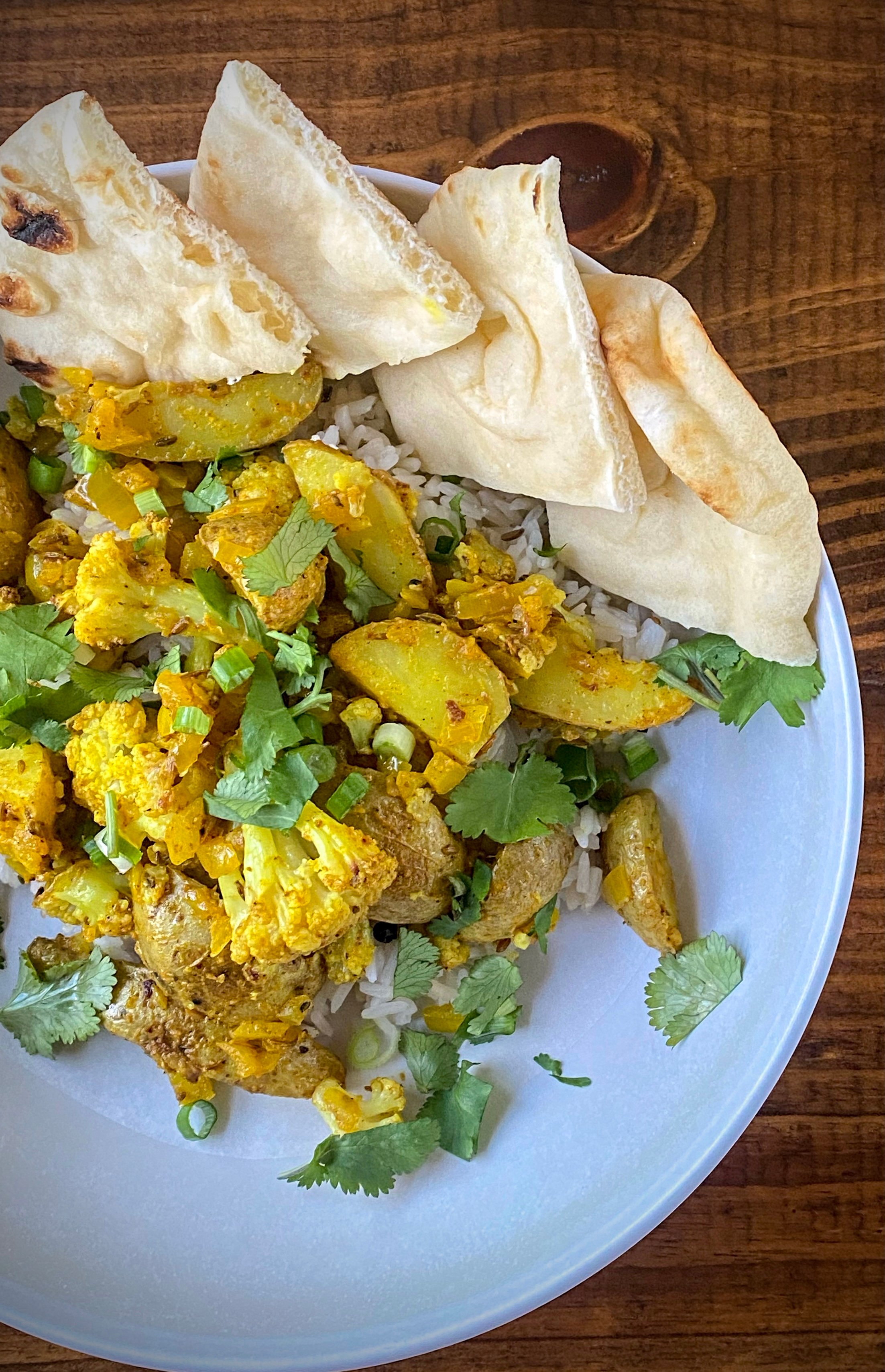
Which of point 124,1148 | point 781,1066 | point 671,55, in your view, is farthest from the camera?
point 671,55

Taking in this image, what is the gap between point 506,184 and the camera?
5.71ft

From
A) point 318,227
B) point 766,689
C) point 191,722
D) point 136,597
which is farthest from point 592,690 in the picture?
point 318,227

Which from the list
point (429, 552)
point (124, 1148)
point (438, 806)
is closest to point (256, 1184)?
point (124, 1148)

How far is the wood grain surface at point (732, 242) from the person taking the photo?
7.48ft

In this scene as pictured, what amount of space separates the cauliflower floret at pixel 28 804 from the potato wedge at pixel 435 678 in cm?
58

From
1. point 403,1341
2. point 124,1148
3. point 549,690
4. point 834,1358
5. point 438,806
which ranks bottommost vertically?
point 834,1358

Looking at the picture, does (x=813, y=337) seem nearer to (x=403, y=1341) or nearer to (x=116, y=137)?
(x=116, y=137)

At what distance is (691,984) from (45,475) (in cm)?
161

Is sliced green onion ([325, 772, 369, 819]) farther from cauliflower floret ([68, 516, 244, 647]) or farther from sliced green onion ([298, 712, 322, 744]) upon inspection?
cauliflower floret ([68, 516, 244, 647])

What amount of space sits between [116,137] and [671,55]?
1279mm

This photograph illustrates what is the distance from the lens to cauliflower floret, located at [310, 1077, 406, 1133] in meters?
2.07

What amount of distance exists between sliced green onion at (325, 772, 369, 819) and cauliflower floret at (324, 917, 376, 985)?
0.26m

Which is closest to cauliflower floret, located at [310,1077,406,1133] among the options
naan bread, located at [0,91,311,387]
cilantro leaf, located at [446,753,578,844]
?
cilantro leaf, located at [446,753,578,844]

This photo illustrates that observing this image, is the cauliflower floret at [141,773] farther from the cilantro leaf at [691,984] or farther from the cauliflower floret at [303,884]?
the cilantro leaf at [691,984]
